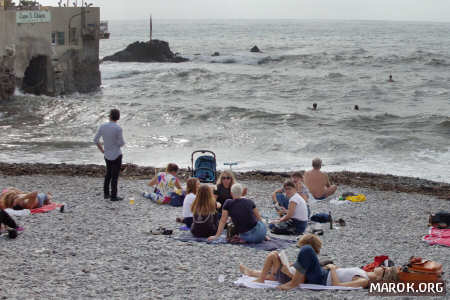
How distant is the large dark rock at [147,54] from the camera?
65812 millimetres

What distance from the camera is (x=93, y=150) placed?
1864 centimetres

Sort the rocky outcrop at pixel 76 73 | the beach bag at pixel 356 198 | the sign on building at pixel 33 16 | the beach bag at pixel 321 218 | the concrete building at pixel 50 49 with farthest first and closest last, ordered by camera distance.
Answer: the rocky outcrop at pixel 76 73, the sign on building at pixel 33 16, the concrete building at pixel 50 49, the beach bag at pixel 356 198, the beach bag at pixel 321 218

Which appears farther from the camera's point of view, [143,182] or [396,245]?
[143,182]

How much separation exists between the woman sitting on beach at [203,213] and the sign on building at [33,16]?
23.0m

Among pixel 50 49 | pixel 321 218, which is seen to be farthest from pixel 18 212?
pixel 50 49

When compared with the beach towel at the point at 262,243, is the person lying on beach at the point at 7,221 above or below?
above

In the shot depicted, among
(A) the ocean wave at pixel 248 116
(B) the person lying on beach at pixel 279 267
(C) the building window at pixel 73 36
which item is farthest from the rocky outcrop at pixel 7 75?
(B) the person lying on beach at pixel 279 267

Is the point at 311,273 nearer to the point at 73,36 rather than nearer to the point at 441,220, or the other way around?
the point at 441,220

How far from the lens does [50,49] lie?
109ft

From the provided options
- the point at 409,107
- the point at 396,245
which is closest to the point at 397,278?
the point at 396,245

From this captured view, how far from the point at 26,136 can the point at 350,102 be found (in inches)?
738

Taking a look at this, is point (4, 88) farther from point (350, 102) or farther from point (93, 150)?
point (350, 102)

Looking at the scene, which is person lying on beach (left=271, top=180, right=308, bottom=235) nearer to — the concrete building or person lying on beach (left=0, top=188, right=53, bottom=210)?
person lying on beach (left=0, top=188, right=53, bottom=210)

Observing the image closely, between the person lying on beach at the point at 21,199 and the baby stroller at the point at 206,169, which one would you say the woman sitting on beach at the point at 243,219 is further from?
the baby stroller at the point at 206,169
